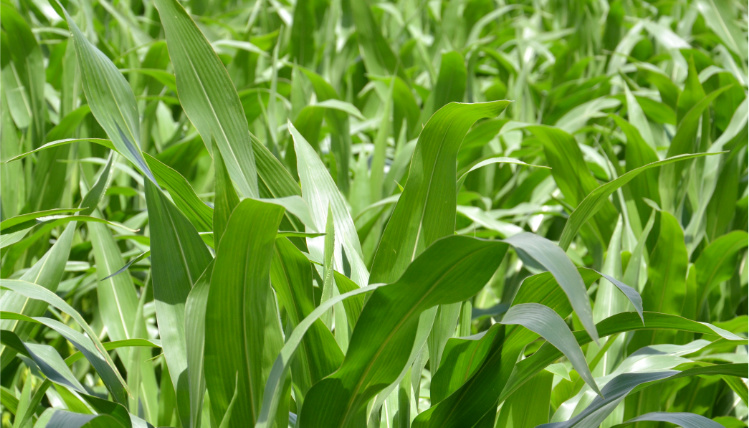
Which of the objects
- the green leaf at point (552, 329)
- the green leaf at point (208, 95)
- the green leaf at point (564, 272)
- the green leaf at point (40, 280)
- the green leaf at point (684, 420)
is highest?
the green leaf at point (208, 95)

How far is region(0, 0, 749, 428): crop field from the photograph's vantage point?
1.45 feet

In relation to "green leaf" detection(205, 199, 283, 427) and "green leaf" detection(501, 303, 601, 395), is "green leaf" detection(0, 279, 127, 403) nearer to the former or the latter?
"green leaf" detection(205, 199, 283, 427)

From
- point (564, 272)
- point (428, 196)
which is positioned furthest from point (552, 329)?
point (428, 196)

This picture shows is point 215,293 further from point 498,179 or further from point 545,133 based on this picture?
point 498,179

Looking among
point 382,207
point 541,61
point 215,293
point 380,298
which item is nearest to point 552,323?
point 380,298

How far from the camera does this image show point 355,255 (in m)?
0.58

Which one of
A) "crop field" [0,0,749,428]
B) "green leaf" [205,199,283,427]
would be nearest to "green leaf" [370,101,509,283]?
"crop field" [0,0,749,428]

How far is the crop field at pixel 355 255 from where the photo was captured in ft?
1.45

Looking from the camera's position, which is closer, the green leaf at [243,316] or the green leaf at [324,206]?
the green leaf at [243,316]

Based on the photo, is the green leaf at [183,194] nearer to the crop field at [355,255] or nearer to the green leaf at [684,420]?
the crop field at [355,255]

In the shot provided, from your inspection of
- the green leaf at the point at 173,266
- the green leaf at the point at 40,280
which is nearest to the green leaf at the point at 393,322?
the green leaf at the point at 173,266

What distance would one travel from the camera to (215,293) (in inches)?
16.9

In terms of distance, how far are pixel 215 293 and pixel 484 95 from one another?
3.65 feet

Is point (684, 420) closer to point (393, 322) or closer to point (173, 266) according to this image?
point (393, 322)
